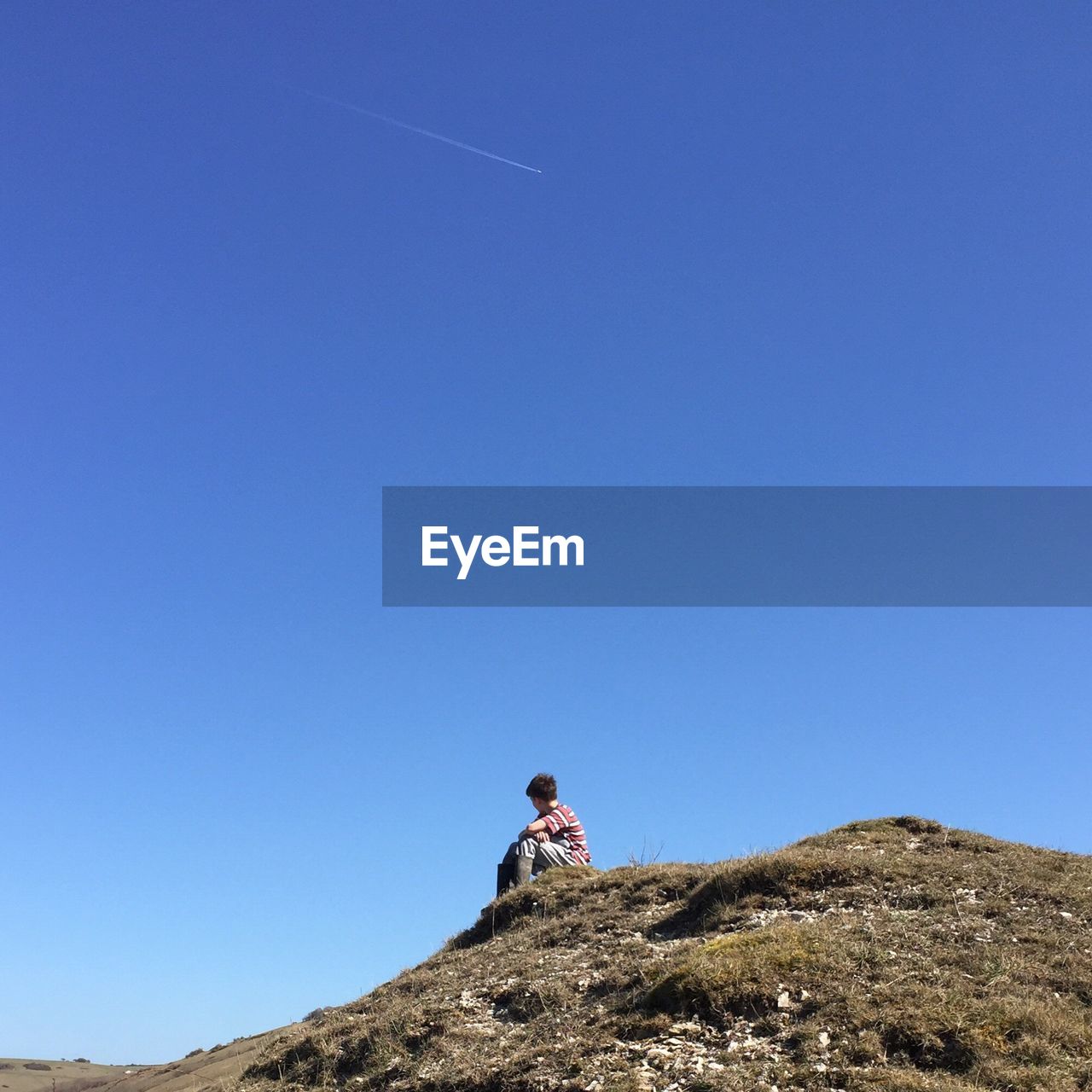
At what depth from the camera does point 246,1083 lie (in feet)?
42.9

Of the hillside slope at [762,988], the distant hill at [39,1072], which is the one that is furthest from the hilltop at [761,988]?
the distant hill at [39,1072]

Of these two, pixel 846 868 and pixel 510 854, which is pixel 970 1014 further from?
pixel 510 854

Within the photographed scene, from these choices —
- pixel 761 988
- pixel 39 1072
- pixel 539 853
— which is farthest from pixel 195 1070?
pixel 39 1072

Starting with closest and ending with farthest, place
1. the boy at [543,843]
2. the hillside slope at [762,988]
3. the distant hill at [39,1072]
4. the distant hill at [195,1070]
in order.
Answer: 1. the hillside slope at [762,988]
2. the boy at [543,843]
3. the distant hill at [195,1070]
4. the distant hill at [39,1072]

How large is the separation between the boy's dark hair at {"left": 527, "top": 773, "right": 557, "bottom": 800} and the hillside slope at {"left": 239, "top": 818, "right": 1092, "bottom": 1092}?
2.08 metres

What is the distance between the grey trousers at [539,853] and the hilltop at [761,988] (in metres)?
1.57

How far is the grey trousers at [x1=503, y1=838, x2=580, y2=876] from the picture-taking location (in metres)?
18.0

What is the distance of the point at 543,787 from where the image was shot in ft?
59.6

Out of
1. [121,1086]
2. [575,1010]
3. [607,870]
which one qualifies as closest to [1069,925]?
[575,1010]

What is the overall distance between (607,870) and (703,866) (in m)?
1.84

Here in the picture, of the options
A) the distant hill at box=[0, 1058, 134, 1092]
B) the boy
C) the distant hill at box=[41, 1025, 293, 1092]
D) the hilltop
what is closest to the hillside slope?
the hilltop

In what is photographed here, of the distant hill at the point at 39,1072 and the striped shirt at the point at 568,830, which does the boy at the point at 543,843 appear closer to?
the striped shirt at the point at 568,830

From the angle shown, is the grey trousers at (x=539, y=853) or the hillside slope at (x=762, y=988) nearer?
the hillside slope at (x=762, y=988)

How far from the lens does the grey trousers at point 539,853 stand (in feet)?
59.0
